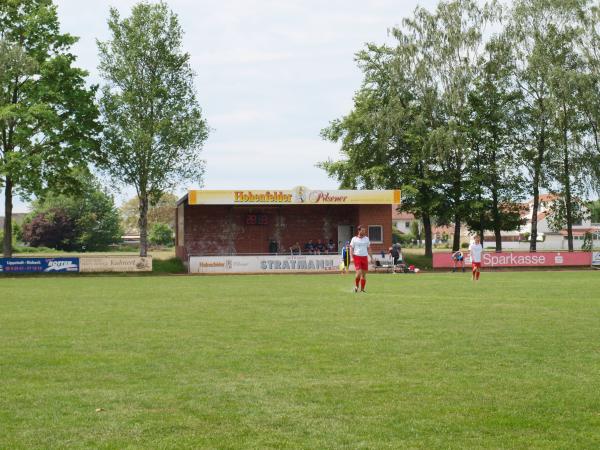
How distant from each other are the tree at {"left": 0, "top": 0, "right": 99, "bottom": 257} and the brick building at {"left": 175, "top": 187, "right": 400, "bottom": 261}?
27.3 feet

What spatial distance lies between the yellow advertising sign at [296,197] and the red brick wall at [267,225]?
4.79ft

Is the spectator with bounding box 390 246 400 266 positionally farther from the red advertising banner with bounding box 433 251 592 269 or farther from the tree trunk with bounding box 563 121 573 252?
the tree trunk with bounding box 563 121 573 252

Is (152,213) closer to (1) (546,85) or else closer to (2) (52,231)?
(2) (52,231)

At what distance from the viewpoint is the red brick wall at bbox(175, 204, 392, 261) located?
5150 cm

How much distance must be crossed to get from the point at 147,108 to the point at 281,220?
492 inches

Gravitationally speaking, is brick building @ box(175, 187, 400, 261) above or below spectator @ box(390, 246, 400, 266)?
above

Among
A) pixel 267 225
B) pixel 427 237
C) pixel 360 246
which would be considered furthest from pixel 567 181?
pixel 360 246

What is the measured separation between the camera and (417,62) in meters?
56.0

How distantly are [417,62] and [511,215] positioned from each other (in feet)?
45.0

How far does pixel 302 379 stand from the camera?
29.5 ft

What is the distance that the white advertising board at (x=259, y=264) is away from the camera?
45.2 metres

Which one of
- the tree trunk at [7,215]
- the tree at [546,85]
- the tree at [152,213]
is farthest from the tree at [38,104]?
the tree at [152,213]

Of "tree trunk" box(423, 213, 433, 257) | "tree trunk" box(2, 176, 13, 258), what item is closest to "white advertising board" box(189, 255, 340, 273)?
"tree trunk" box(2, 176, 13, 258)

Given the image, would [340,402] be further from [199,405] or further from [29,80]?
[29,80]
